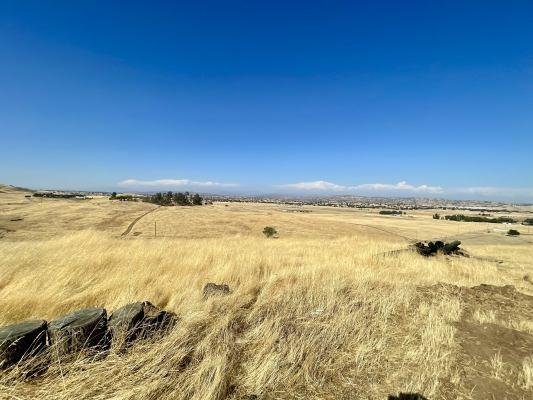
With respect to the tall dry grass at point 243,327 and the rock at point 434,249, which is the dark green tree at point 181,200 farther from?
the tall dry grass at point 243,327

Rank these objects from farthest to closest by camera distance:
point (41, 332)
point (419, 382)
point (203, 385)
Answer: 1. point (419, 382)
2. point (41, 332)
3. point (203, 385)

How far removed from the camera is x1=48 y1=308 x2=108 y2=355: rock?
370cm

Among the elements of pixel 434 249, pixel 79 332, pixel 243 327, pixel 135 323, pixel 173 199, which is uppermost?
pixel 173 199

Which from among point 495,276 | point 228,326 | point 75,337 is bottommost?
point 495,276

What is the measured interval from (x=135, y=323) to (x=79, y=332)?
736mm

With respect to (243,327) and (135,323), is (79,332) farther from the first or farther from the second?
(243,327)

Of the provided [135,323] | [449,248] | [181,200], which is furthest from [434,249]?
[181,200]

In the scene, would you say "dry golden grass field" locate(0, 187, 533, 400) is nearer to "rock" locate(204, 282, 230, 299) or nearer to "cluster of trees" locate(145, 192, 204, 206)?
"rock" locate(204, 282, 230, 299)

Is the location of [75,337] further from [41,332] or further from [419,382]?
[419,382]

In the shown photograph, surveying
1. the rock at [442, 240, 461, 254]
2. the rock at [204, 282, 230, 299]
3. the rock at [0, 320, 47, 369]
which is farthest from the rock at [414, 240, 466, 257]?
the rock at [0, 320, 47, 369]

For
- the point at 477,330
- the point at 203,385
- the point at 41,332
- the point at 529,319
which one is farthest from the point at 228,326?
the point at 529,319

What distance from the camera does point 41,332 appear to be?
3656 millimetres

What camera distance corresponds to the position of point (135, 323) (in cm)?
435

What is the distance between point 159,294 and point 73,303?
1580 millimetres
